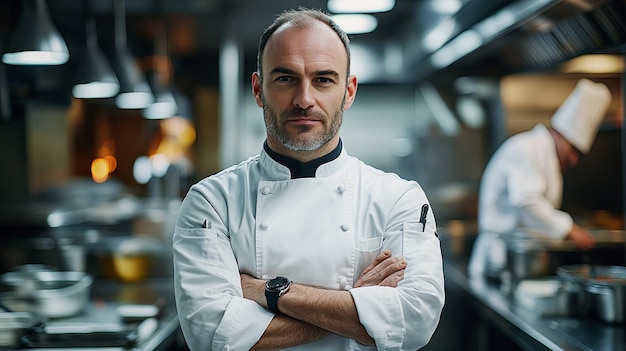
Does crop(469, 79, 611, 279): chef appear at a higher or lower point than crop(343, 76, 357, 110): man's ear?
lower

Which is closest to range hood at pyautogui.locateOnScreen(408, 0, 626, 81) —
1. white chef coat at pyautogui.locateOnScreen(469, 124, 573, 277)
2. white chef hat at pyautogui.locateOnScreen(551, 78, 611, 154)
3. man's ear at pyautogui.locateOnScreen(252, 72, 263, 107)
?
white chef hat at pyautogui.locateOnScreen(551, 78, 611, 154)

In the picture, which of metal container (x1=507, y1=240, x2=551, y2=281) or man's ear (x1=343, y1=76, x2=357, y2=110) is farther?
metal container (x1=507, y1=240, x2=551, y2=281)

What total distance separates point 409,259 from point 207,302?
433mm

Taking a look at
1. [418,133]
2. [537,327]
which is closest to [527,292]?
[537,327]

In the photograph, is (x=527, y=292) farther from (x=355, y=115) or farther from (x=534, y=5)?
(x=355, y=115)

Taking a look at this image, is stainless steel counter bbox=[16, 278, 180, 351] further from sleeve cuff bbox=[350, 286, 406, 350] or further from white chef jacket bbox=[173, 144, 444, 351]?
sleeve cuff bbox=[350, 286, 406, 350]

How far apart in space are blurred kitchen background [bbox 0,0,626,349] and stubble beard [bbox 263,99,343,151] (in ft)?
3.68

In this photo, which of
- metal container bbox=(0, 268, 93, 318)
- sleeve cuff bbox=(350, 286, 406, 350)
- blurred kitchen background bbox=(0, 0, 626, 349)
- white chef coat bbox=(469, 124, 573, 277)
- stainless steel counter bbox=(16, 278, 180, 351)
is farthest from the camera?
white chef coat bbox=(469, 124, 573, 277)

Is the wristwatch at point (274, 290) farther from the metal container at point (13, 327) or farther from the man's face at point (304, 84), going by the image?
the metal container at point (13, 327)

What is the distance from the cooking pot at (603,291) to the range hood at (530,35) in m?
0.81

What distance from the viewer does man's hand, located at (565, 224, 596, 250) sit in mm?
3156

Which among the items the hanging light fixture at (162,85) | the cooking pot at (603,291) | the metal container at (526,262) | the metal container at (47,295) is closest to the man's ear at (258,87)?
the metal container at (47,295)

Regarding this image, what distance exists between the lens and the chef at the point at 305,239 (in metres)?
1.47

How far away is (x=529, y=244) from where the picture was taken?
323 centimetres
